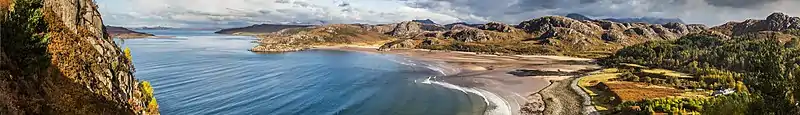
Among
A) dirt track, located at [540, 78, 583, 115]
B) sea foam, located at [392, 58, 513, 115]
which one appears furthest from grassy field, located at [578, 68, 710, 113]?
sea foam, located at [392, 58, 513, 115]

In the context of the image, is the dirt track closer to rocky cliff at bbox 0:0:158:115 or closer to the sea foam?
the sea foam

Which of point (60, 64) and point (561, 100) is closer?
point (60, 64)

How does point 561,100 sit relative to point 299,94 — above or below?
above

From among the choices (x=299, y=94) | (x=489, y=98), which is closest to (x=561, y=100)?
(x=489, y=98)

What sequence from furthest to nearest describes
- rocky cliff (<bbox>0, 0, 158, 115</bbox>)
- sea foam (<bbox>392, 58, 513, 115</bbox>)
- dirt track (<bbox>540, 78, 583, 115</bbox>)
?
sea foam (<bbox>392, 58, 513, 115</bbox>) → dirt track (<bbox>540, 78, 583, 115</bbox>) → rocky cliff (<bbox>0, 0, 158, 115</bbox>)

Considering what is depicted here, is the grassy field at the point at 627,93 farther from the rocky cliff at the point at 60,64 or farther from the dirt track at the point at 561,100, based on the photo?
the rocky cliff at the point at 60,64

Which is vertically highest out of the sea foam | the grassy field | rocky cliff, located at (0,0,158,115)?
rocky cliff, located at (0,0,158,115)

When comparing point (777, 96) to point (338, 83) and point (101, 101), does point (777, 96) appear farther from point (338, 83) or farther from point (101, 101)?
point (338, 83)

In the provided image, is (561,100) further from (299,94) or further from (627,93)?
(299,94)

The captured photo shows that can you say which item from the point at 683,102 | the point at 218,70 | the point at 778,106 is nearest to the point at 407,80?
the point at 218,70
